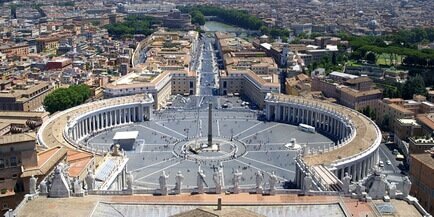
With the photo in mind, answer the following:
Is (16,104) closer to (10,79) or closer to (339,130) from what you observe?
(10,79)

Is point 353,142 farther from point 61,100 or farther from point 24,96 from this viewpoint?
point 24,96

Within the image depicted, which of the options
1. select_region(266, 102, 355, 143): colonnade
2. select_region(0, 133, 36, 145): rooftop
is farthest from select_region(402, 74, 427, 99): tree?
select_region(0, 133, 36, 145): rooftop

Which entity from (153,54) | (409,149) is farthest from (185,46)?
(409,149)

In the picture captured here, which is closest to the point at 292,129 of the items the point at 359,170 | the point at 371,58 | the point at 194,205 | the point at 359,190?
the point at 359,170

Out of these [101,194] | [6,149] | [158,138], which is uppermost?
[6,149]

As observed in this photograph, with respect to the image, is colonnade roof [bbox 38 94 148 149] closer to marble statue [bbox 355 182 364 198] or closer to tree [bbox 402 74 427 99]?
marble statue [bbox 355 182 364 198]
